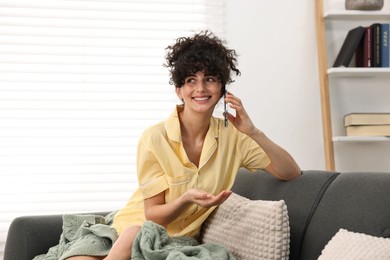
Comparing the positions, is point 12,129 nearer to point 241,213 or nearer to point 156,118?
point 156,118

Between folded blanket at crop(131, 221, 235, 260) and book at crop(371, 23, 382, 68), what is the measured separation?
228cm

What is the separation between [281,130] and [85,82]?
46.8 inches

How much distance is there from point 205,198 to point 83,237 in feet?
2.20

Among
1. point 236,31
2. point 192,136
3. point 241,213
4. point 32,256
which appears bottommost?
point 32,256

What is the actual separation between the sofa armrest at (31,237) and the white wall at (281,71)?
5.30ft

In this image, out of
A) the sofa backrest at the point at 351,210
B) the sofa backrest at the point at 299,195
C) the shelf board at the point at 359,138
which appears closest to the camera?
the sofa backrest at the point at 351,210

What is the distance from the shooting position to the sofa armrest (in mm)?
3115

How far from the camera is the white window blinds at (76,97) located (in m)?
4.22

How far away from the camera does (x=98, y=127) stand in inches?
169

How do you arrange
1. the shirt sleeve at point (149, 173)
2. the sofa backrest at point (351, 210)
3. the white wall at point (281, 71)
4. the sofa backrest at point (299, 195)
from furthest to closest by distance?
the white wall at point (281, 71), the shirt sleeve at point (149, 173), the sofa backrest at point (299, 195), the sofa backrest at point (351, 210)

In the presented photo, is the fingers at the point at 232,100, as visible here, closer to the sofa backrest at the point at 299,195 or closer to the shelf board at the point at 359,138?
the sofa backrest at the point at 299,195

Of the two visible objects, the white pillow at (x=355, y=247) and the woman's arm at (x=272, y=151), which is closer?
the white pillow at (x=355, y=247)

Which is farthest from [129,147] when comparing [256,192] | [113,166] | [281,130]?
[256,192]

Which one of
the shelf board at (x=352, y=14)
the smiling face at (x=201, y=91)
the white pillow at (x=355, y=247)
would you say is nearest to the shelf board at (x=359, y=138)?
the shelf board at (x=352, y=14)
